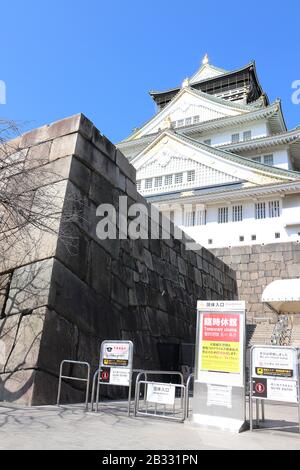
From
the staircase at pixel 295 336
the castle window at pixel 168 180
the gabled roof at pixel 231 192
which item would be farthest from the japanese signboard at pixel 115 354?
the castle window at pixel 168 180

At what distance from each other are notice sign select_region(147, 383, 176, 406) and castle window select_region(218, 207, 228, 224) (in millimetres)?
19807

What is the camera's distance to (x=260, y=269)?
833 inches

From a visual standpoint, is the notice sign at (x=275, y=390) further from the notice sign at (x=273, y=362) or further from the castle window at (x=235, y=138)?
the castle window at (x=235, y=138)

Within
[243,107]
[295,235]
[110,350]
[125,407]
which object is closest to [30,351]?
[110,350]

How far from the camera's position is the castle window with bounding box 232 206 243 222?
24631 millimetres

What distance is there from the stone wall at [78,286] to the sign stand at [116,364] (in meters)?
→ 0.78

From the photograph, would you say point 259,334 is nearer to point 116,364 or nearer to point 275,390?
point 116,364

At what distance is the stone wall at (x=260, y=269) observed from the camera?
805 inches

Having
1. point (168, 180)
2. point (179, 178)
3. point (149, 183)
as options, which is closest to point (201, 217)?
point (179, 178)

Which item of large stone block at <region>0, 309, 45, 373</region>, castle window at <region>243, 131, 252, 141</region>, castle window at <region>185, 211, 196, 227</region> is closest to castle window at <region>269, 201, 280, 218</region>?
castle window at <region>185, 211, 196, 227</region>

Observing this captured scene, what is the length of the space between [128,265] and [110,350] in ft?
11.3

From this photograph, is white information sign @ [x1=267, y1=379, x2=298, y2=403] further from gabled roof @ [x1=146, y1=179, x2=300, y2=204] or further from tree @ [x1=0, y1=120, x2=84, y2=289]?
gabled roof @ [x1=146, y1=179, x2=300, y2=204]

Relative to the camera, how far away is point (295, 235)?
23031mm

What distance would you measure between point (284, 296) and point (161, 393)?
13.7 metres
